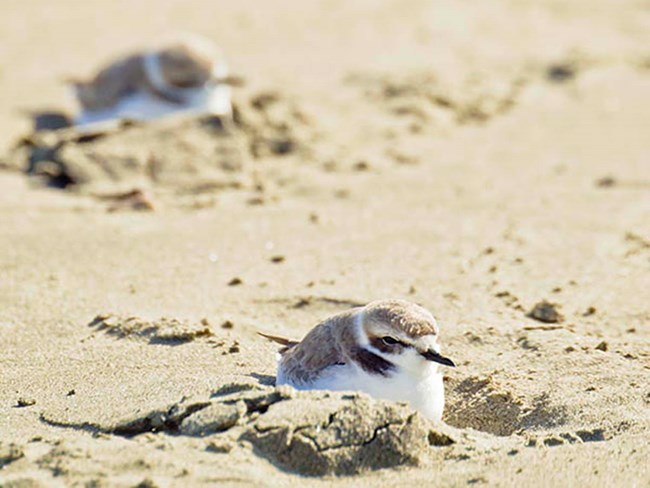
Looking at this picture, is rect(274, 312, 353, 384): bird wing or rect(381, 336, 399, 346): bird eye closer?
rect(381, 336, 399, 346): bird eye

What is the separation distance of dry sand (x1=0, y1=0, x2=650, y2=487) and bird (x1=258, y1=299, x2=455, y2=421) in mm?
209

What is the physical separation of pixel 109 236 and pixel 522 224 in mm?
2395

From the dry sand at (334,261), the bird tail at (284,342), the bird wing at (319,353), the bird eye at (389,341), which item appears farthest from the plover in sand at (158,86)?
the bird eye at (389,341)

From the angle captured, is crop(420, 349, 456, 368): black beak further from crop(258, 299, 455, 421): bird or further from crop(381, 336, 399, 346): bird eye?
crop(381, 336, 399, 346): bird eye

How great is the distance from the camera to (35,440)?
3.93 metres

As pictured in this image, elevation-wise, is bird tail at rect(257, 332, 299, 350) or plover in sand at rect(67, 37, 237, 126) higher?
plover in sand at rect(67, 37, 237, 126)

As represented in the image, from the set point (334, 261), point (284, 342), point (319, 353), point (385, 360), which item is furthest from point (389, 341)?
point (334, 261)

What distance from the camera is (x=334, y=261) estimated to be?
20.3 ft

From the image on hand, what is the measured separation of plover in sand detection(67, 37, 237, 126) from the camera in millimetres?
8781

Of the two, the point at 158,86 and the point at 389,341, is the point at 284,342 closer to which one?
the point at 389,341

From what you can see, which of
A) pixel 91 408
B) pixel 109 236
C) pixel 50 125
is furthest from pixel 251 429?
pixel 50 125

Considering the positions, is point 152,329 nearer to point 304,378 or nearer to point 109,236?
point 304,378

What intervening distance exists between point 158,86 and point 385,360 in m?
5.13

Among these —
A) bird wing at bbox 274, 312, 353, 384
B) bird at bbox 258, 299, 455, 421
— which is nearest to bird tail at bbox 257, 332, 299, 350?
bird wing at bbox 274, 312, 353, 384
